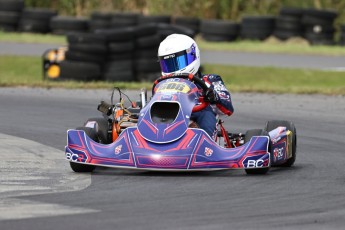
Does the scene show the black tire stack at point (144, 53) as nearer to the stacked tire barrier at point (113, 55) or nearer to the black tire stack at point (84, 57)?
the stacked tire barrier at point (113, 55)

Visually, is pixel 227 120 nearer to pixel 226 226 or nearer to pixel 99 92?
pixel 99 92

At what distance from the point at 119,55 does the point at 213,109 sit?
9.05 metres

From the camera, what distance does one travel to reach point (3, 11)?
27.0 metres

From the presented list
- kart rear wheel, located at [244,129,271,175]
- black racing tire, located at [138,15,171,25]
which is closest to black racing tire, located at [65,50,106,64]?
black racing tire, located at [138,15,171,25]

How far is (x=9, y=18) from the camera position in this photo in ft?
87.7

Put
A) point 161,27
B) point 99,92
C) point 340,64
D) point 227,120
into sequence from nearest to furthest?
point 227,120 < point 99,92 < point 161,27 < point 340,64

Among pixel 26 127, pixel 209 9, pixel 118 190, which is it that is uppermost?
pixel 118 190

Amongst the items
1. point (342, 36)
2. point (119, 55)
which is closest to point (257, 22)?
point (342, 36)

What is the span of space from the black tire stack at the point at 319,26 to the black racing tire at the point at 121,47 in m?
7.94

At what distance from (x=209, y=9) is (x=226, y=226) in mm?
23392

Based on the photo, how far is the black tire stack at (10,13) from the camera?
26.6 metres

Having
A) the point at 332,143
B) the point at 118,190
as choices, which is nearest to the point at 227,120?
the point at 332,143

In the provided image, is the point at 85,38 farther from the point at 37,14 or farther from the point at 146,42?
the point at 37,14

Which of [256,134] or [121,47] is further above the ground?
[256,134]
